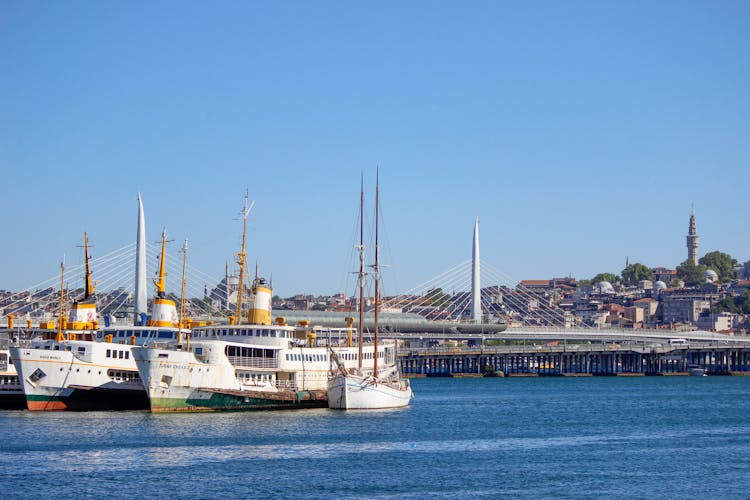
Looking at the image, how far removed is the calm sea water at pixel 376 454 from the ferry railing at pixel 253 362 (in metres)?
3.20

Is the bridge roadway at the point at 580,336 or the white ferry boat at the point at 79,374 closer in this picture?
the white ferry boat at the point at 79,374

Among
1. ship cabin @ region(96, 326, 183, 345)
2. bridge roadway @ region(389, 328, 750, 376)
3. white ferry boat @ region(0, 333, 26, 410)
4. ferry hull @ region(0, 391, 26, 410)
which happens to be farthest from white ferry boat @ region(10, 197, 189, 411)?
bridge roadway @ region(389, 328, 750, 376)

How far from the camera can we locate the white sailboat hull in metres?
66.2

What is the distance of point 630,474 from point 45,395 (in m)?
33.7

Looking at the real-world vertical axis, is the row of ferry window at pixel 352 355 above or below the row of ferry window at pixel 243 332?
below

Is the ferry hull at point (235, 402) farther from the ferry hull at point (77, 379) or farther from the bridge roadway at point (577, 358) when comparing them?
the bridge roadway at point (577, 358)

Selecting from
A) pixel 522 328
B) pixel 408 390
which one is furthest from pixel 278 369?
pixel 522 328

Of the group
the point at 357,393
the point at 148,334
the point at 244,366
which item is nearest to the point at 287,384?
the point at 244,366

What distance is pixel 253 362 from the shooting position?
67438 millimetres

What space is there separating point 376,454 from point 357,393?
17595 millimetres

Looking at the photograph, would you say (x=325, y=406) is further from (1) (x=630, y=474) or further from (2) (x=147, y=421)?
(1) (x=630, y=474)

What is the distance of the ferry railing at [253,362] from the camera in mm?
66625

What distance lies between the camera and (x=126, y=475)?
139ft

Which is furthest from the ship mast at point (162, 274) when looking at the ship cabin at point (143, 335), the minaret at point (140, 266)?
the minaret at point (140, 266)
